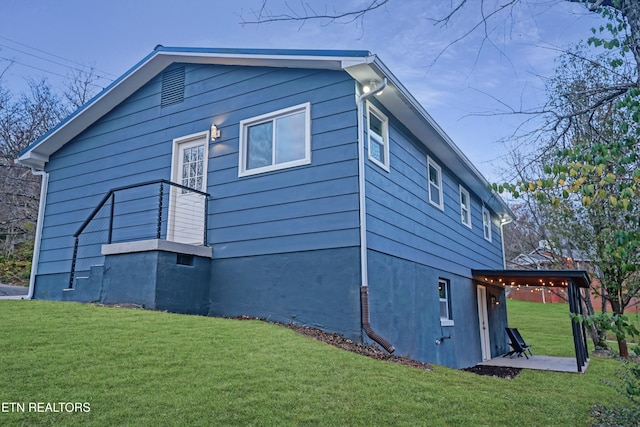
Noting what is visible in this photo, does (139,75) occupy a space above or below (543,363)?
above

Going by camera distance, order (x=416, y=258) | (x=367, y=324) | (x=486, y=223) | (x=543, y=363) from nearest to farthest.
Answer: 1. (x=367, y=324)
2. (x=416, y=258)
3. (x=543, y=363)
4. (x=486, y=223)

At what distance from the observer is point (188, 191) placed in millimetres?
9070

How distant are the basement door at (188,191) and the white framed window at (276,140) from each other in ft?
3.08

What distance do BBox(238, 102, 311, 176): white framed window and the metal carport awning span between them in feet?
21.0

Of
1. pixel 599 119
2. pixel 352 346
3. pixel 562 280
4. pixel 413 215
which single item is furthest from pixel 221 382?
A: pixel 562 280

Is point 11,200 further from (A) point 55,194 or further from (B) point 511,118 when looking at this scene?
(B) point 511,118

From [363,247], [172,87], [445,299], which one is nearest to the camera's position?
[363,247]

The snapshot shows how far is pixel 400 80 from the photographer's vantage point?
7.76 m

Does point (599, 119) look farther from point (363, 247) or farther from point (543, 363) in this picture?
point (543, 363)

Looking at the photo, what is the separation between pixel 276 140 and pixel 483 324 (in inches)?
346

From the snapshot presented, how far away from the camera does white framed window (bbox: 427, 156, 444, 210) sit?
1059 centimetres

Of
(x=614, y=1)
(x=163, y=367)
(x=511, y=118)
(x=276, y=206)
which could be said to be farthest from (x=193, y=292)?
(x=614, y=1)

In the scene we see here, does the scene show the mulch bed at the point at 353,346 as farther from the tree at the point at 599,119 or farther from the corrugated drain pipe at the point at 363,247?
the tree at the point at 599,119

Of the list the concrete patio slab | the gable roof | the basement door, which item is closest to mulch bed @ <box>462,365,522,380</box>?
the concrete patio slab
